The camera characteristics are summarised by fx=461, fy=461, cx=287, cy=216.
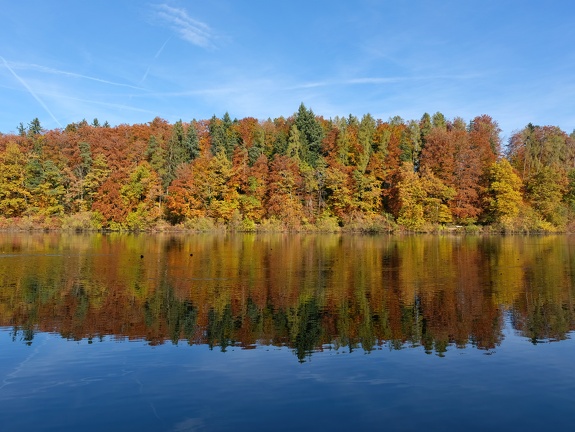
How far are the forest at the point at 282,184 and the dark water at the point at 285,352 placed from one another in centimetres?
5428

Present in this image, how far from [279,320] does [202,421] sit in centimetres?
791

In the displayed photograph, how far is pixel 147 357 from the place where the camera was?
12602mm

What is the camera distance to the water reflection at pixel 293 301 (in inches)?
584

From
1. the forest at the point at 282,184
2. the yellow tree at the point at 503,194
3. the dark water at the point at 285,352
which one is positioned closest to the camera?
the dark water at the point at 285,352

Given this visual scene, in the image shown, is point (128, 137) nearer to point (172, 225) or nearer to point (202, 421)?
point (172, 225)

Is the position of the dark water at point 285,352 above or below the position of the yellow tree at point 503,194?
below

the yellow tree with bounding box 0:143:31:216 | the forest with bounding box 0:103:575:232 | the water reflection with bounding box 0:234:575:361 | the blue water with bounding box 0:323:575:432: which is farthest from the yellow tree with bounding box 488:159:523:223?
the yellow tree with bounding box 0:143:31:216

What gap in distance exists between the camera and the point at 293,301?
19641 mm

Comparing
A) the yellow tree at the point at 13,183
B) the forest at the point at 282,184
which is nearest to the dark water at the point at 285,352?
the forest at the point at 282,184

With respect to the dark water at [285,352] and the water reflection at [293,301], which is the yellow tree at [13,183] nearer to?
the water reflection at [293,301]

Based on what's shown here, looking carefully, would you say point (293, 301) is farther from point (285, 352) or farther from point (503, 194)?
point (503, 194)

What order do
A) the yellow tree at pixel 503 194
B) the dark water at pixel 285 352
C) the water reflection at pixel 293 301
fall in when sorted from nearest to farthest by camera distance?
the dark water at pixel 285 352, the water reflection at pixel 293 301, the yellow tree at pixel 503 194

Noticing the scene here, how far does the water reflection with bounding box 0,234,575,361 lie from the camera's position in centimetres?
1484

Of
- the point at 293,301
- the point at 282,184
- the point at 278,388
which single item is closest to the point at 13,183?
the point at 282,184
